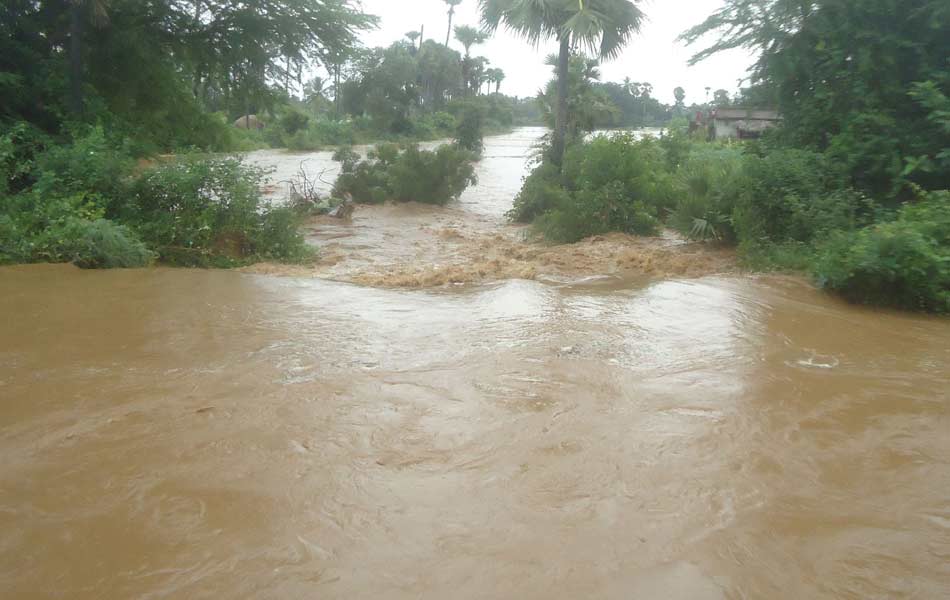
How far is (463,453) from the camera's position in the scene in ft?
13.0

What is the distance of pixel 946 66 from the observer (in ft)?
33.1

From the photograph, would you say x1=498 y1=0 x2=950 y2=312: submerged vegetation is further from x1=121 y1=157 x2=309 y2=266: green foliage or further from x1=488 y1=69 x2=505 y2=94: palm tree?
x1=488 y1=69 x2=505 y2=94: palm tree

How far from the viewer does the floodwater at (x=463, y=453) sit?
9.54 ft

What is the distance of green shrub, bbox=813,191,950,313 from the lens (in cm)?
750

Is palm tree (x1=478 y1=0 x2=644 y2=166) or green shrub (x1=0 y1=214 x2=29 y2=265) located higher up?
palm tree (x1=478 y1=0 x2=644 y2=166)

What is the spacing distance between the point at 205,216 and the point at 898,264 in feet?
29.2

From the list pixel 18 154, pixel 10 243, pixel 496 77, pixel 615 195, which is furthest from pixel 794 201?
pixel 496 77

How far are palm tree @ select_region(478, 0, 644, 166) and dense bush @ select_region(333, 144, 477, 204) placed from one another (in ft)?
10.2

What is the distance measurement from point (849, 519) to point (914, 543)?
27 cm

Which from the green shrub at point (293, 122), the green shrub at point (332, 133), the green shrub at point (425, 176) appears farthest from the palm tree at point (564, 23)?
the green shrub at point (293, 122)

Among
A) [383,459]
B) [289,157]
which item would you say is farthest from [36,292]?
[289,157]

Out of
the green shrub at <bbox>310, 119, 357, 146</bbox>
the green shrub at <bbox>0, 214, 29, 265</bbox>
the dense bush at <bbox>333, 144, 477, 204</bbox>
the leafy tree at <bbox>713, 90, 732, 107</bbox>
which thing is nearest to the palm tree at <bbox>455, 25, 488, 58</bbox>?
the green shrub at <bbox>310, 119, 357, 146</bbox>

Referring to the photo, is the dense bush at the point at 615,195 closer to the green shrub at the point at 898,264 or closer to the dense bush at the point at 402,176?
the green shrub at the point at 898,264

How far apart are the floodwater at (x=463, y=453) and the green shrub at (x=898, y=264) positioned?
0.38 metres
